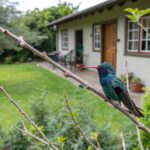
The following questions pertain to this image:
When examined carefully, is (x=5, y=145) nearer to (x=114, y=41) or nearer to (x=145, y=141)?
(x=145, y=141)

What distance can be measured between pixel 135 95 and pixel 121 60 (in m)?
2.50

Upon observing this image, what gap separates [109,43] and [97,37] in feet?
3.81

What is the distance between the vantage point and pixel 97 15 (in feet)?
40.7

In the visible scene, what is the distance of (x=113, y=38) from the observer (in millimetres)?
11391

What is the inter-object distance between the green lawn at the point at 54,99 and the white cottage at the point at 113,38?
2017 millimetres

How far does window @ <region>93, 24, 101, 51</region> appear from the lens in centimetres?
1262

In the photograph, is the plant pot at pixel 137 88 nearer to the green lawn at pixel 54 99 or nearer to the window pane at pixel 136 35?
the green lawn at pixel 54 99

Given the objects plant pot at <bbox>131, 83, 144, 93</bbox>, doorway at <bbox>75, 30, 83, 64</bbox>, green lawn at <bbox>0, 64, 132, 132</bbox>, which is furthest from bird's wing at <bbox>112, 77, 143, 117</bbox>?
doorway at <bbox>75, 30, 83, 64</bbox>

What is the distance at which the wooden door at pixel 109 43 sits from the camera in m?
11.3

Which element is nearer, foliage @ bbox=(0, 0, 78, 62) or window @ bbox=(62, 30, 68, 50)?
foliage @ bbox=(0, 0, 78, 62)

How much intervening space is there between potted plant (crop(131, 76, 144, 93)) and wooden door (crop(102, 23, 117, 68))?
8.27 ft

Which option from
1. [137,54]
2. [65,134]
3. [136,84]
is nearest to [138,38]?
[137,54]

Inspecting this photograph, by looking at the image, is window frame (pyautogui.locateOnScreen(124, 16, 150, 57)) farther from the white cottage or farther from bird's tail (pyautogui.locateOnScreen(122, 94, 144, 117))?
bird's tail (pyautogui.locateOnScreen(122, 94, 144, 117))

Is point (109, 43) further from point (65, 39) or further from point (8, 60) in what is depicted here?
point (8, 60)
